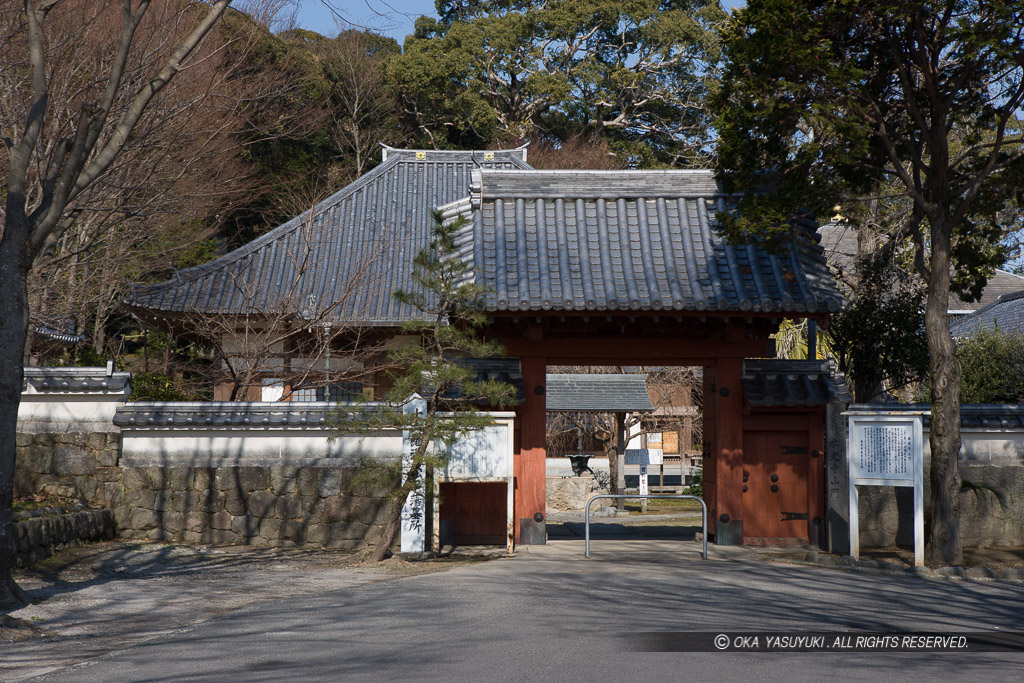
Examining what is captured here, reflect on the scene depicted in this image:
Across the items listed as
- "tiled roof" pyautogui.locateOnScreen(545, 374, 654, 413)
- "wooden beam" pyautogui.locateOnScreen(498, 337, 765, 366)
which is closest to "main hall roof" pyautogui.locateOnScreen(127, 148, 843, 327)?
"wooden beam" pyautogui.locateOnScreen(498, 337, 765, 366)

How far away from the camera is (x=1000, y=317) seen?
2195cm

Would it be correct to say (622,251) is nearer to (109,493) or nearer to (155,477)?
(155,477)

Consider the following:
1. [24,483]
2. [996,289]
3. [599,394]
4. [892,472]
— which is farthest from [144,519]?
[996,289]

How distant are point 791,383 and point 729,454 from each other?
126cm

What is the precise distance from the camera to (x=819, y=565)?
409 inches

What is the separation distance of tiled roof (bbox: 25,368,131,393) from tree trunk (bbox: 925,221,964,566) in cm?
979

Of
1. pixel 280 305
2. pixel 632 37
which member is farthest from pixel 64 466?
pixel 632 37

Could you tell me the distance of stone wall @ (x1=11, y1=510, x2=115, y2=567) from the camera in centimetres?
877

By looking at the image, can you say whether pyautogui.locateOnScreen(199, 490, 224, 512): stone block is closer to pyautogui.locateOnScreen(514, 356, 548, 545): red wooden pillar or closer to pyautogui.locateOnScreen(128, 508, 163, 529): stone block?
pyautogui.locateOnScreen(128, 508, 163, 529): stone block

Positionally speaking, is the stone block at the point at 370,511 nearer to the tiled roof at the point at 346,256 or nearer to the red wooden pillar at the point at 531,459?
the red wooden pillar at the point at 531,459

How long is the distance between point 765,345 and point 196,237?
41.3ft

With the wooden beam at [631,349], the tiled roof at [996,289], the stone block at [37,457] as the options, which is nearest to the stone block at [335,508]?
the wooden beam at [631,349]

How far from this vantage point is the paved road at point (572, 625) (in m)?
5.36

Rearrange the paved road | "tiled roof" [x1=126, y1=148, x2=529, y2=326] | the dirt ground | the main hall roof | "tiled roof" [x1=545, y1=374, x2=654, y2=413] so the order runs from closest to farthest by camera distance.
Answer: the paved road < the dirt ground < the main hall roof < "tiled roof" [x1=126, y1=148, x2=529, y2=326] < "tiled roof" [x1=545, y1=374, x2=654, y2=413]
